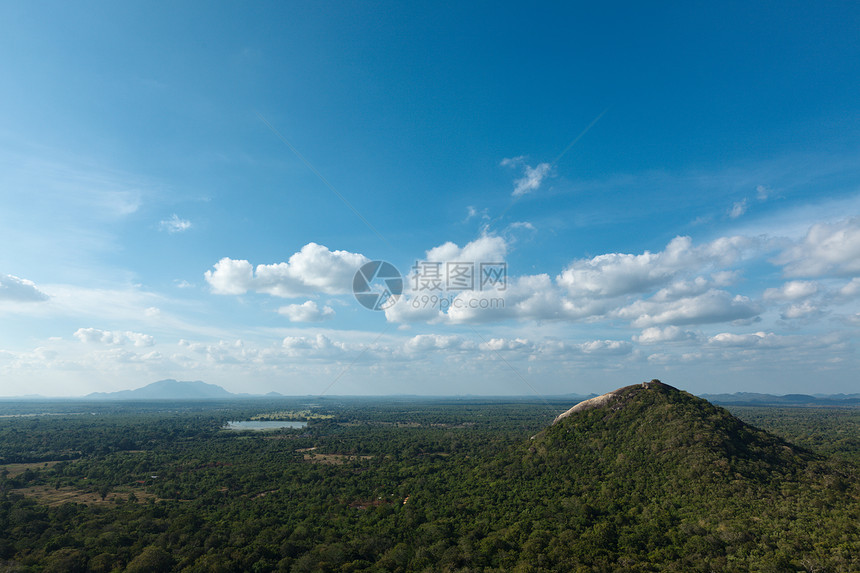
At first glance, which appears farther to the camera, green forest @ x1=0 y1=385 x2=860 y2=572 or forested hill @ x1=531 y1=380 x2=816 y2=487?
forested hill @ x1=531 y1=380 x2=816 y2=487

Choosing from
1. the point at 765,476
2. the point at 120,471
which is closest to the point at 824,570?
the point at 765,476

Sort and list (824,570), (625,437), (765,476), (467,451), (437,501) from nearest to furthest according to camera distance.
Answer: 1. (824,570)
2. (765,476)
3. (437,501)
4. (625,437)
5. (467,451)

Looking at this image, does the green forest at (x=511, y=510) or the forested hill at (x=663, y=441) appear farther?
the forested hill at (x=663, y=441)

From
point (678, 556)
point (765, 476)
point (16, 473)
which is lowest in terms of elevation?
point (16, 473)

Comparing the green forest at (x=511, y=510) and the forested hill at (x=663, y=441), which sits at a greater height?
the forested hill at (x=663, y=441)

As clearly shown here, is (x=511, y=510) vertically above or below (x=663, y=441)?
below

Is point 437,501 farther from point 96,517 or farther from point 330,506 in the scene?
point 96,517

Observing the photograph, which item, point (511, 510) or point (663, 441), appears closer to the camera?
point (511, 510)

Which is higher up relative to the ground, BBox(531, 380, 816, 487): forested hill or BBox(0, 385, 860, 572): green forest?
BBox(531, 380, 816, 487): forested hill
